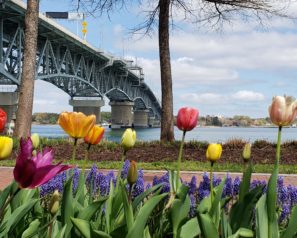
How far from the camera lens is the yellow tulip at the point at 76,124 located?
6.39 ft

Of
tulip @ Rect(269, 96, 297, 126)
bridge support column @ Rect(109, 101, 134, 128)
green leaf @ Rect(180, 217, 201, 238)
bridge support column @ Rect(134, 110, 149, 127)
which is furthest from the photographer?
bridge support column @ Rect(134, 110, 149, 127)

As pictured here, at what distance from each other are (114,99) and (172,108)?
7132cm

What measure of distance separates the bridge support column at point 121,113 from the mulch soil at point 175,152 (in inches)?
2729

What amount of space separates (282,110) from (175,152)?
9.78 metres

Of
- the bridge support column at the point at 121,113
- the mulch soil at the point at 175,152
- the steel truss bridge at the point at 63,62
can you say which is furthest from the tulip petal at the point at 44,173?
the bridge support column at the point at 121,113

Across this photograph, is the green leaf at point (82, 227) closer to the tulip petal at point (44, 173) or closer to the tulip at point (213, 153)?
the tulip petal at point (44, 173)

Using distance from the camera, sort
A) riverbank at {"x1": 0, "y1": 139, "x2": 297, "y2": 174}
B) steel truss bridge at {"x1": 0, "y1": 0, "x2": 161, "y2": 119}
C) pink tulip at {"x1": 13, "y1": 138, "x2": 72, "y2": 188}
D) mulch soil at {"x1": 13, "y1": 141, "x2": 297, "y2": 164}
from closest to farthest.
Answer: pink tulip at {"x1": 13, "y1": 138, "x2": 72, "y2": 188} → riverbank at {"x1": 0, "y1": 139, "x2": 297, "y2": 174} → mulch soil at {"x1": 13, "y1": 141, "x2": 297, "y2": 164} → steel truss bridge at {"x1": 0, "y1": 0, "x2": 161, "y2": 119}

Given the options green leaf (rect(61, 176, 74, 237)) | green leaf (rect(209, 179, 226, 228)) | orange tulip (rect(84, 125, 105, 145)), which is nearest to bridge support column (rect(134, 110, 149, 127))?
orange tulip (rect(84, 125, 105, 145))

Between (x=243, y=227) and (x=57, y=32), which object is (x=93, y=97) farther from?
(x=243, y=227)

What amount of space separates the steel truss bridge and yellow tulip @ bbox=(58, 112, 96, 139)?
30.0 m

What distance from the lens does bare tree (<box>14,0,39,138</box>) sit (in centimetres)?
1172

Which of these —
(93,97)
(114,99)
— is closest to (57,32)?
(93,97)

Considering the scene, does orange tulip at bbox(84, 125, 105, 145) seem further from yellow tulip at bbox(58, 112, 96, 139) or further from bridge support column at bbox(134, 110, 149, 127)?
bridge support column at bbox(134, 110, 149, 127)

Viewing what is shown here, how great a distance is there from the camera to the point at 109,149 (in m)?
12.4
